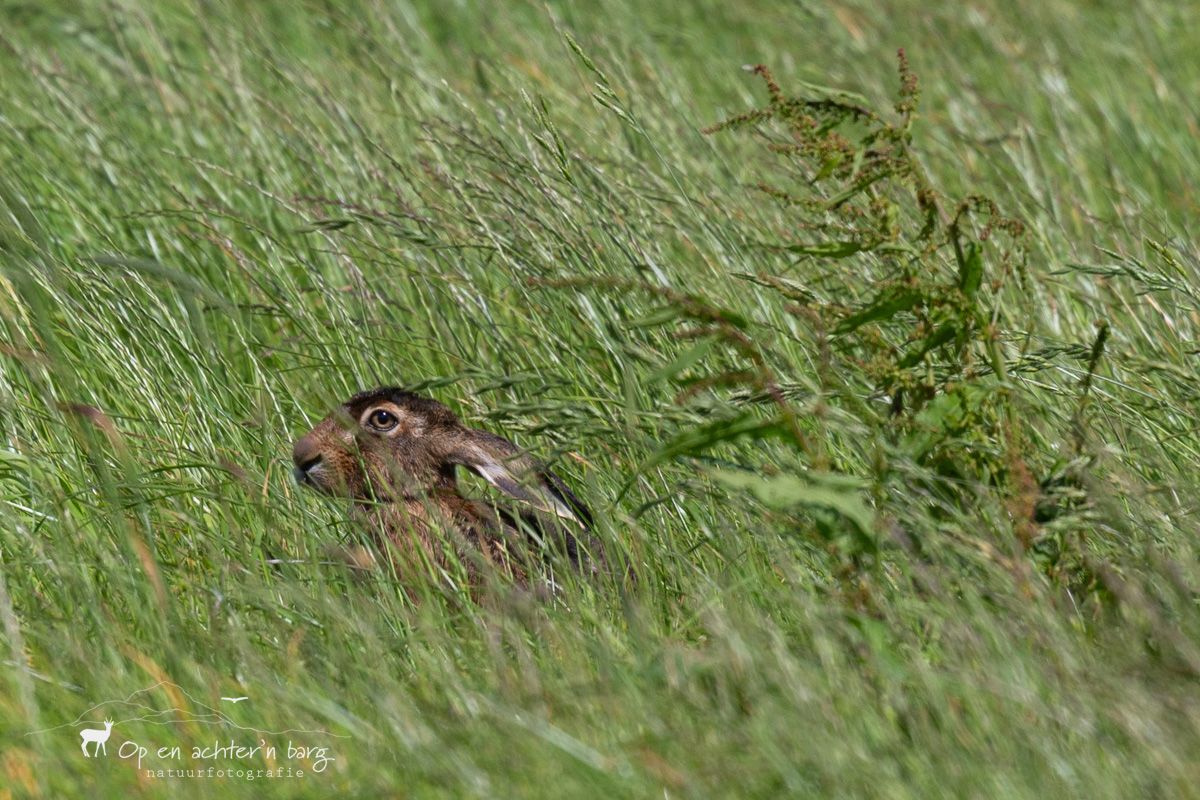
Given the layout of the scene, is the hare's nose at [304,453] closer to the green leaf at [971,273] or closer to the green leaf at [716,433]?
the green leaf at [716,433]

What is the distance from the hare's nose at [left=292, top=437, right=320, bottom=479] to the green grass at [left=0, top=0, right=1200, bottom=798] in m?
0.04

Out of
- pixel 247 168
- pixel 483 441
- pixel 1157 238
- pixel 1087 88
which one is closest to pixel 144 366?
pixel 483 441

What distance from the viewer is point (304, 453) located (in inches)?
144

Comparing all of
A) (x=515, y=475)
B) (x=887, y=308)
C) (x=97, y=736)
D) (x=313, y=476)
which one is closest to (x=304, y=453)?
(x=313, y=476)

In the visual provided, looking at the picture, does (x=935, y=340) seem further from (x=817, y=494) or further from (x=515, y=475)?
(x=515, y=475)

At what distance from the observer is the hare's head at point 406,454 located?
11.7 feet

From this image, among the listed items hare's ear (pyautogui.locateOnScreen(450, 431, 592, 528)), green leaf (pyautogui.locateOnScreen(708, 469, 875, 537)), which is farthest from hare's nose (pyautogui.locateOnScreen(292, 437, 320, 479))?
green leaf (pyautogui.locateOnScreen(708, 469, 875, 537))

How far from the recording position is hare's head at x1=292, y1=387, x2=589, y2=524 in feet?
11.7

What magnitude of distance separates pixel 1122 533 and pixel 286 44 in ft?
14.2

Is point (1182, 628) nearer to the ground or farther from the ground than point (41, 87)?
nearer to the ground

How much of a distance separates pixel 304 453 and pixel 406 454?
0.33 m

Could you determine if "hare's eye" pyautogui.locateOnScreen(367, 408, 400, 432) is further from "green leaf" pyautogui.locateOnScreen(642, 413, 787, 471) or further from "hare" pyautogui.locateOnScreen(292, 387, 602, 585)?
"green leaf" pyautogui.locateOnScreen(642, 413, 787, 471)

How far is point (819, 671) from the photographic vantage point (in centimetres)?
246

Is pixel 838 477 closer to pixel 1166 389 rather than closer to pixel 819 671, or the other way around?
pixel 819 671
